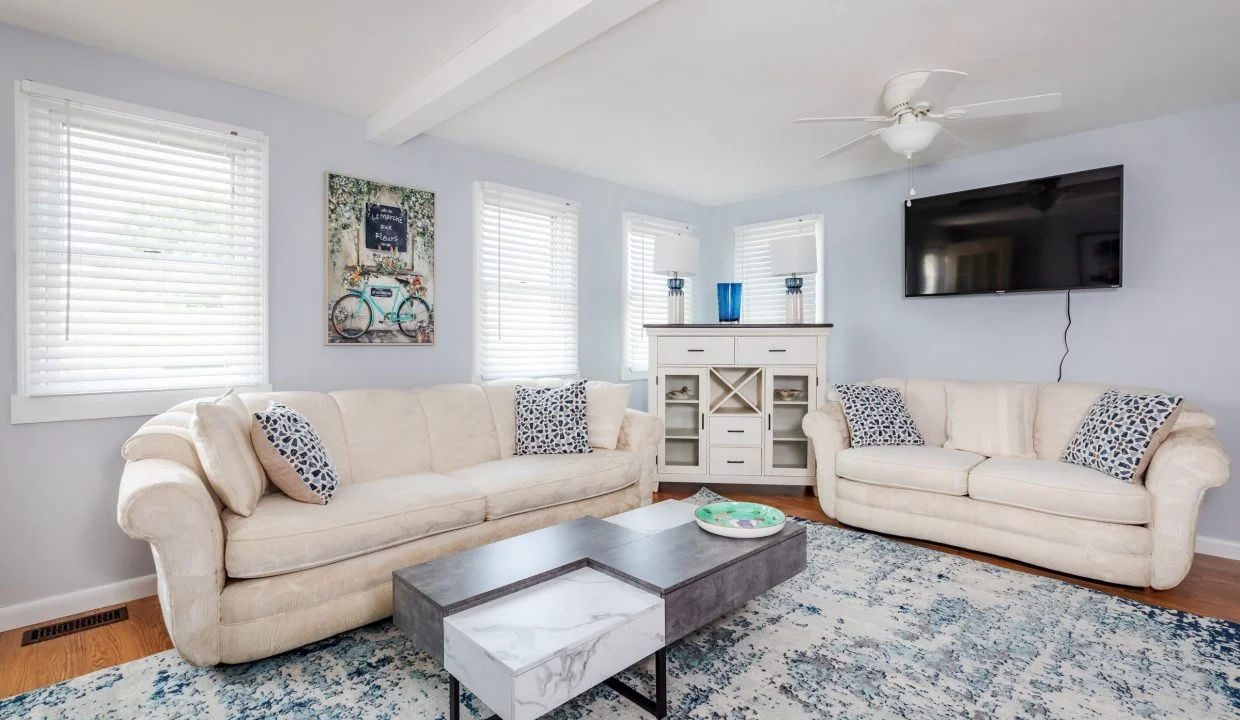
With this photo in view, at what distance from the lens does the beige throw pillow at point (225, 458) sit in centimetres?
215

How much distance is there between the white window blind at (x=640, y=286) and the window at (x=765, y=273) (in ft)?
2.16

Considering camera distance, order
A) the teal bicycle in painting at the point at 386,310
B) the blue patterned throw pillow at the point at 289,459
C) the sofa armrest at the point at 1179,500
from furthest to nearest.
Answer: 1. the teal bicycle in painting at the point at 386,310
2. the sofa armrest at the point at 1179,500
3. the blue patterned throw pillow at the point at 289,459

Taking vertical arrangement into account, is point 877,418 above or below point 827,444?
above

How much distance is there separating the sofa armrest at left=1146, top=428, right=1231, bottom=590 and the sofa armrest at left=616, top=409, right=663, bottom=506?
245 cm

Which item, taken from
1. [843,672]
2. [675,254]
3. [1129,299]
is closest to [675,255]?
[675,254]

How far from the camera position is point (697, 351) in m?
4.49

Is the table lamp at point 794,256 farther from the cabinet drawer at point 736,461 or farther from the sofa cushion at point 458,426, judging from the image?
the sofa cushion at point 458,426

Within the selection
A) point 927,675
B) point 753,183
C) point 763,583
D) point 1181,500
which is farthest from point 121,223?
point 1181,500

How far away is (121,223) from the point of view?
2.64m

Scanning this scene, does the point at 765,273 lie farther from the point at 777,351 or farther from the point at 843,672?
the point at 843,672

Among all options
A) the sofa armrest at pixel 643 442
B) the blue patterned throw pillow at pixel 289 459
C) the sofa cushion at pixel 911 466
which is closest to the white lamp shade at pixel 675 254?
the sofa armrest at pixel 643 442

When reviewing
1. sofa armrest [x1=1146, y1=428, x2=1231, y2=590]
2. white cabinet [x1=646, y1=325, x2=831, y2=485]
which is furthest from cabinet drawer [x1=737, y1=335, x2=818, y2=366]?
sofa armrest [x1=1146, y1=428, x2=1231, y2=590]

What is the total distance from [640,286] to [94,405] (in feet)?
11.8

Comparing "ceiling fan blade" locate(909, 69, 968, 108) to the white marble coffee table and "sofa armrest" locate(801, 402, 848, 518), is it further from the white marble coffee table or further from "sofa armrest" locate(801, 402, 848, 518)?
the white marble coffee table
